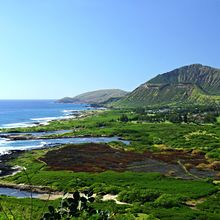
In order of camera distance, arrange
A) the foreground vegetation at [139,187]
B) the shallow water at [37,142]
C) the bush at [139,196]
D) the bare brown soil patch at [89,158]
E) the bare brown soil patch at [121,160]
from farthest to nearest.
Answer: the shallow water at [37,142] < the bare brown soil patch at [89,158] < the bare brown soil patch at [121,160] < the bush at [139,196] < the foreground vegetation at [139,187]

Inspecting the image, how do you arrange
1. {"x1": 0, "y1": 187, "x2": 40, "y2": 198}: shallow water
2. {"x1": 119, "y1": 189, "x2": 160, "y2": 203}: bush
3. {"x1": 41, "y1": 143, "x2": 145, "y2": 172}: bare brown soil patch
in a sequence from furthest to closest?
1. {"x1": 41, "y1": 143, "x2": 145, "y2": 172}: bare brown soil patch
2. {"x1": 0, "y1": 187, "x2": 40, "y2": 198}: shallow water
3. {"x1": 119, "y1": 189, "x2": 160, "y2": 203}: bush

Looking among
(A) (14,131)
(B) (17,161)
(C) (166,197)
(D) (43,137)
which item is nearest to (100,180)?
(C) (166,197)

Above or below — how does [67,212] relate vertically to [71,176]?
above

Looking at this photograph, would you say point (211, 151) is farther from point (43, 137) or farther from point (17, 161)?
point (43, 137)

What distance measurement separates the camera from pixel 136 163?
306 ft

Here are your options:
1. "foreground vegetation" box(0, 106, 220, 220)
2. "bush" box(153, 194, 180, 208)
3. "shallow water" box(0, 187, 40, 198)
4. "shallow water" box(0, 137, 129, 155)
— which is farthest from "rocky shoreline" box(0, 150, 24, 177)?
"bush" box(153, 194, 180, 208)

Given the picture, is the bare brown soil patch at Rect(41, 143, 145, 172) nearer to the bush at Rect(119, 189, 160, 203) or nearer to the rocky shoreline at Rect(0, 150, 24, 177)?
the rocky shoreline at Rect(0, 150, 24, 177)

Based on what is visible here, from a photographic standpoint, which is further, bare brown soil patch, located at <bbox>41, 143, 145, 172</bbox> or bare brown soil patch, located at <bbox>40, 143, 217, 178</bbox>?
bare brown soil patch, located at <bbox>41, 143, 145, 172</bbox>

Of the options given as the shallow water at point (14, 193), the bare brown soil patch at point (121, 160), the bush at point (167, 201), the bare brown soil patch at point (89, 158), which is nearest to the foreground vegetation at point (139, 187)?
the bush at point (167, 201)

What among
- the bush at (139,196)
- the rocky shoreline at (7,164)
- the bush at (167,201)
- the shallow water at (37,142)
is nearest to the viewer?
the bush at (167,201)

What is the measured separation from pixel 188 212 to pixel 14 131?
13370cm

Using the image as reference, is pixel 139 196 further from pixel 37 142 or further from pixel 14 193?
pixel 37 142

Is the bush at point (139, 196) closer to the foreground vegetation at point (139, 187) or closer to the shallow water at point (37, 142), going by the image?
the foreground vegetation at point (139, 187)

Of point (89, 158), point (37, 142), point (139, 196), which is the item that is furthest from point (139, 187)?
point (37, 142)
